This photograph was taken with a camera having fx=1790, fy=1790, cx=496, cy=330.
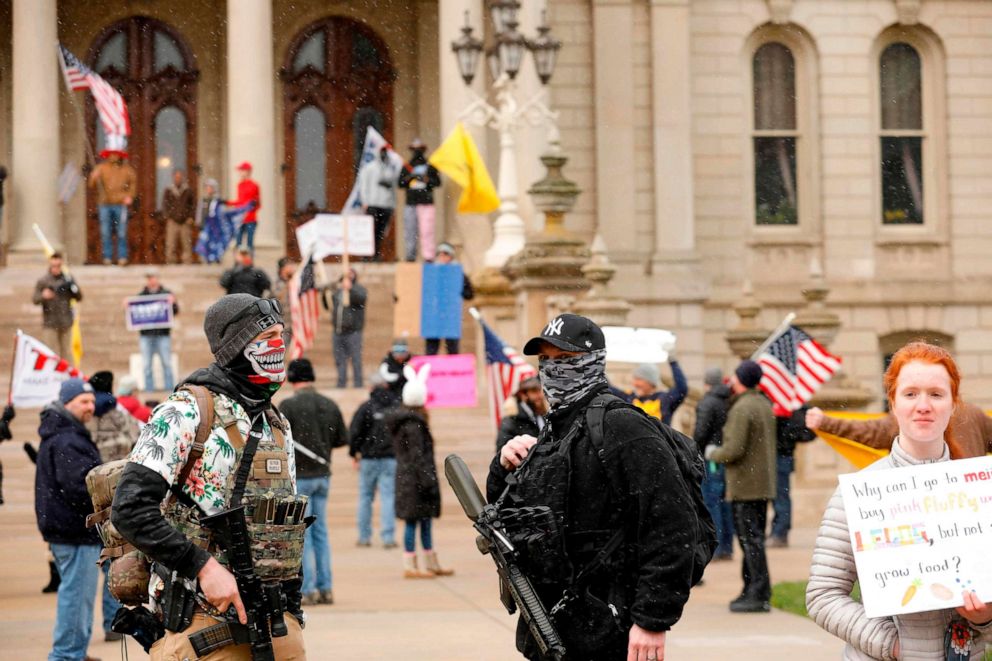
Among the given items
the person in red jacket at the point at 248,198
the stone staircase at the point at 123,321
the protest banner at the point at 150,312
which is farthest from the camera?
the person in red jacket at the point at 248,198

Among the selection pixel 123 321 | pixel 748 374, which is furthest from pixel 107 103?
pixel 748 374

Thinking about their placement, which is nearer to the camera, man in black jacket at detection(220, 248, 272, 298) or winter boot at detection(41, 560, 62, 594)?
winter boot at detection(41, 560, 62, 594)

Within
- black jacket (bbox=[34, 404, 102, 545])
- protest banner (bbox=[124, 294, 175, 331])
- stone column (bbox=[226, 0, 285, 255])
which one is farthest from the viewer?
stone column (bbox=[226, 0, 285, 255])

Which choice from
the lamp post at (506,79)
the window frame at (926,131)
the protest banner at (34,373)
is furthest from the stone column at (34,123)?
the window frame at (926,131)

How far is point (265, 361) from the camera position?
5.85 metres

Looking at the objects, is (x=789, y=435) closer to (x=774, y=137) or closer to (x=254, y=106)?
(x=254, y=106)

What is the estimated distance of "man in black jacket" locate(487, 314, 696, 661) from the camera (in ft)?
18.1

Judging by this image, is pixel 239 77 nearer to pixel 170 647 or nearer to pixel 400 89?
pixel 400 89

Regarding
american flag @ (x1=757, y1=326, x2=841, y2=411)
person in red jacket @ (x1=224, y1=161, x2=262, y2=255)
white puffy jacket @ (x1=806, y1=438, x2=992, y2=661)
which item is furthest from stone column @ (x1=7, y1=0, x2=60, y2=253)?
white puffy jacket @ (x1=806, y1=438, x2=992, y2=661)

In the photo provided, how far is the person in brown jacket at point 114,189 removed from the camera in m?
30.2

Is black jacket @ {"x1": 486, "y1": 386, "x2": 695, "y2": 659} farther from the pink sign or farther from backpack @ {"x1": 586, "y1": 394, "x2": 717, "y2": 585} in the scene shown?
the pink sign

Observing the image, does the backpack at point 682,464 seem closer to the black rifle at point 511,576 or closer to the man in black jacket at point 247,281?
the black rifle at point 511,576

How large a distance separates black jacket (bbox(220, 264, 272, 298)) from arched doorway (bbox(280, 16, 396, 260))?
39.4 feet

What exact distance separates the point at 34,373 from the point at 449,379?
517cm
